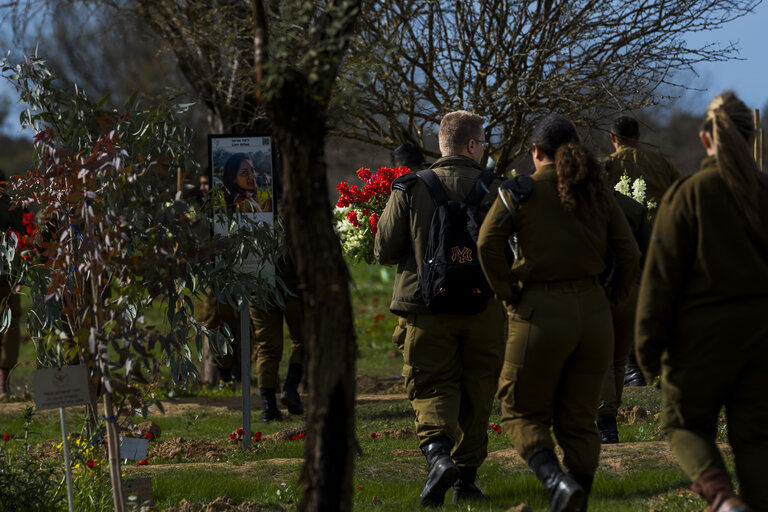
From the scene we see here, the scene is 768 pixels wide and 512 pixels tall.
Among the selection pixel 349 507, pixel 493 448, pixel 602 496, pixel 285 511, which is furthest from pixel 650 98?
pixel 349 507

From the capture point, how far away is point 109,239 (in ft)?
15.7

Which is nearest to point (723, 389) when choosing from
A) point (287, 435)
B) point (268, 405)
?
point (287, 435)

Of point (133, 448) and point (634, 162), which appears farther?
point (634, 162)

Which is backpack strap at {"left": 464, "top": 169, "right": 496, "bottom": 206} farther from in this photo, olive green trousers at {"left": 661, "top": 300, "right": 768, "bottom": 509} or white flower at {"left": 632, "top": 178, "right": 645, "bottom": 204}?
white flower at {"left": 632, "top": 178, "right": 645, "bottom": 204}

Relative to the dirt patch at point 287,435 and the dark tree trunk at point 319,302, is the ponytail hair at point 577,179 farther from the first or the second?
the dirt patch at point 287,435

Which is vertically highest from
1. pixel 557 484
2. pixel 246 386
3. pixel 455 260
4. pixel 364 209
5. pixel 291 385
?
pixel 364 209

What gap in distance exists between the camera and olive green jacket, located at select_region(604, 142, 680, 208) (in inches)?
344

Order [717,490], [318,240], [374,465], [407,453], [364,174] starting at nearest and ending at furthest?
[318,240] < [717,490] < [374,465] < [407,453] < [364,174]

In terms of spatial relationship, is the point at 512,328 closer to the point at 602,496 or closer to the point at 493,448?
the point at 602,496

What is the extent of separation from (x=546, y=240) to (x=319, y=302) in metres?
1.42

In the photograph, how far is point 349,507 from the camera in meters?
3.88

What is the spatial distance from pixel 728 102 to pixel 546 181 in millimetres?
999

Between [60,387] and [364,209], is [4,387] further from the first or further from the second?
[60,387]

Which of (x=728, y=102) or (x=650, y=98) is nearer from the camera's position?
(x=728, y=102)
